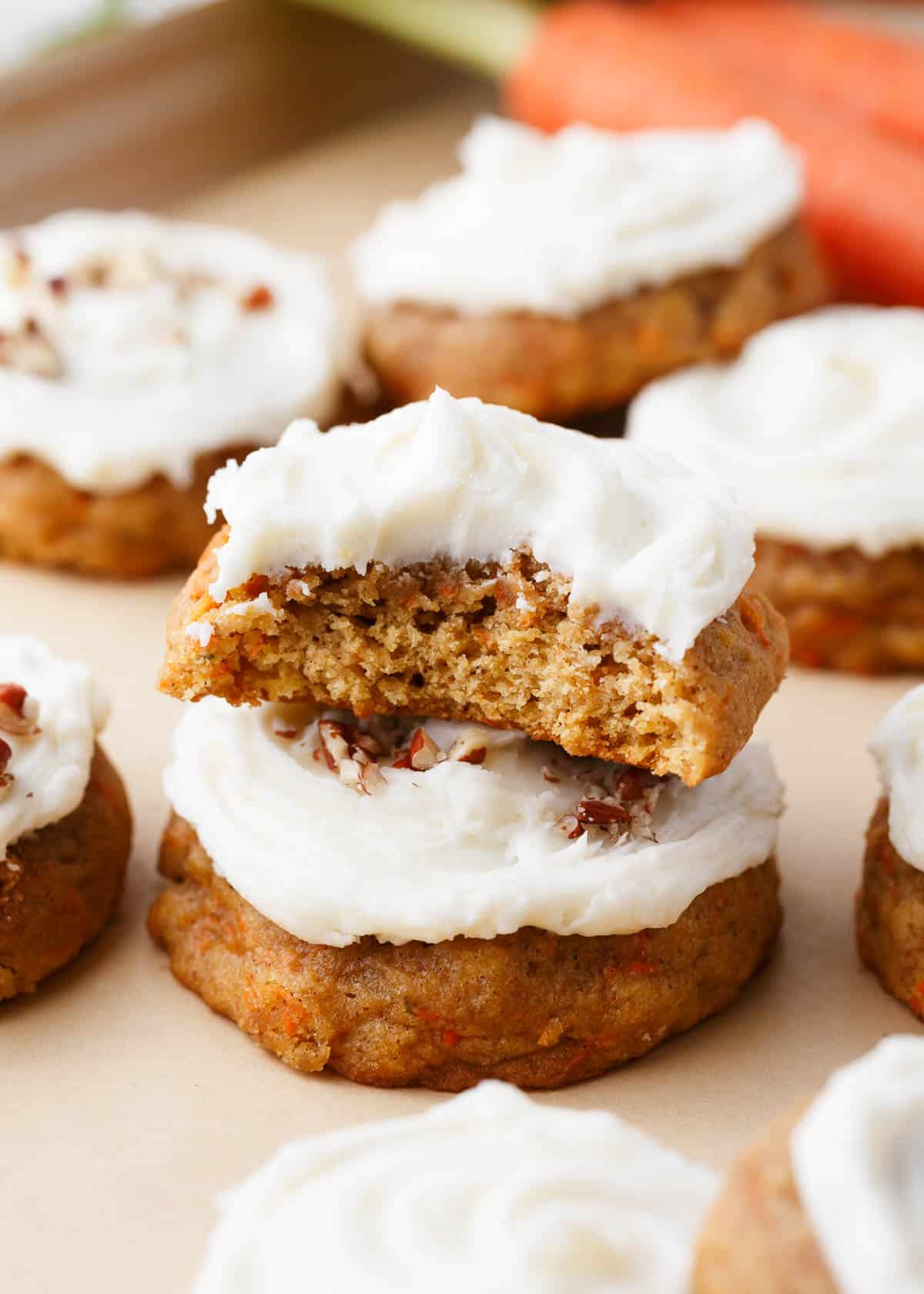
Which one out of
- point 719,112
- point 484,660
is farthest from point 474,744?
point 719,112

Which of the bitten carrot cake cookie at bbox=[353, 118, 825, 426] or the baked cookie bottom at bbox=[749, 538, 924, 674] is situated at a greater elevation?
the bitten carrot cake cookie at bbox=[353, 118, 825, 426]

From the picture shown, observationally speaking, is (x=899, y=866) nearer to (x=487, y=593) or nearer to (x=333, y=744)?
(x=487, y=593)

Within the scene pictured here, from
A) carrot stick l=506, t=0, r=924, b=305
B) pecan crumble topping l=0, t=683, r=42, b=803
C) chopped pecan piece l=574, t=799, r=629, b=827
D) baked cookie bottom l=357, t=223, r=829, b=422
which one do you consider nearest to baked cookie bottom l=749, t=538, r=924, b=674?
baked cookie bottom l=357, t=223, r=829, b=422

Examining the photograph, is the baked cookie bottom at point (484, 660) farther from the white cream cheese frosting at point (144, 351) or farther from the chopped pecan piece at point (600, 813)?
the white cream cheese frosting at point (144, 351)

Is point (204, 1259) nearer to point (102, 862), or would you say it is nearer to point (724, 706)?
point (102, 862)

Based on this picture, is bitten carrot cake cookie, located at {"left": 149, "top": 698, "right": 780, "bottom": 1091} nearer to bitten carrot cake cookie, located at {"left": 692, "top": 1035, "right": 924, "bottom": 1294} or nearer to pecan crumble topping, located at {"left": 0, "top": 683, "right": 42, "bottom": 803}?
pecan crumble topping, located at {"left": 0, "top": 683, "right": 42, "bottom": 803}

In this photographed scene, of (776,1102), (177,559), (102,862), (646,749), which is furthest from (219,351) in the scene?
(776,1102)
